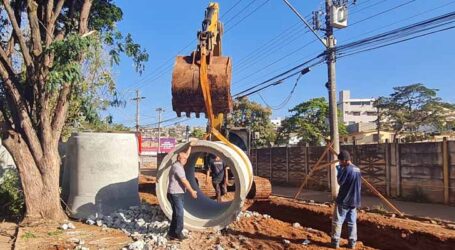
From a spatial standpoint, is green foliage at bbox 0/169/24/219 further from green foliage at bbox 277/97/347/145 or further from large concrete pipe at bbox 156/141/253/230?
green foliage at bbox 277/97/347/145

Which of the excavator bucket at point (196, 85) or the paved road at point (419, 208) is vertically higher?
the excavator bucket at point (196, 85)

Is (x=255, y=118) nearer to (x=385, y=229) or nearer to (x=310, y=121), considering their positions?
(x=310, y=121)

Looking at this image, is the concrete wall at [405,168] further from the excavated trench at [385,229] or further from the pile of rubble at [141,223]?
the pile of rubble at [141,223]

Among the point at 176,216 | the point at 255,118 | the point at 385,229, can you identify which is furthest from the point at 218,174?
the point at 255,118

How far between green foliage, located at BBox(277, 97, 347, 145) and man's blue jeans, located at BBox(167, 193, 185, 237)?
32.8 metres

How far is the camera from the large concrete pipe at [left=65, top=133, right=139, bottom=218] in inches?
451

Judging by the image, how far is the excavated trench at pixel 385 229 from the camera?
9.12 meters

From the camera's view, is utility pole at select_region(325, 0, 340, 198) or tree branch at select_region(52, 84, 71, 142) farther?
utility pole at select_region(325, 0, 340, 198)

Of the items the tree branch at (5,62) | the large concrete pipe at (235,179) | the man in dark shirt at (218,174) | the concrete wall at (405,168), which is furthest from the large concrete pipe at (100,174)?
the concrete wall at (405,168)

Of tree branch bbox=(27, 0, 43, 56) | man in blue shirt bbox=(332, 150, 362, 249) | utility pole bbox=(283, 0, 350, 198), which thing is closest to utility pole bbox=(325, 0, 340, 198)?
utility pole bbox=(283, 0, 350, 198)

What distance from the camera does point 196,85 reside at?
29.8 ft

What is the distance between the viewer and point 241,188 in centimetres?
896

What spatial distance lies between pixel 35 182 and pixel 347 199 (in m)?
6.51

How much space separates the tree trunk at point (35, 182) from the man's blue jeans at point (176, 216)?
3.26 m
